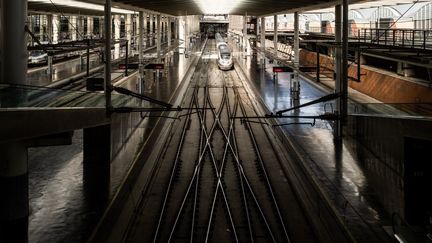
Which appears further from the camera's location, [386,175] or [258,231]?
[386,175]

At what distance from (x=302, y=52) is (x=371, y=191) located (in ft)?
84.2

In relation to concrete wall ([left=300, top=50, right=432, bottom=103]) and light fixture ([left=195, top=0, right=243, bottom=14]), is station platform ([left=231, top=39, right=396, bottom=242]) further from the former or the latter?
light fixture ([left=195, top=0, right=243, bottom=14])

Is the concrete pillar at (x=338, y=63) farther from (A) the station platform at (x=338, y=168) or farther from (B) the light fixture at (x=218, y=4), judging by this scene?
(B) the light fixture at (x=218, y=4)

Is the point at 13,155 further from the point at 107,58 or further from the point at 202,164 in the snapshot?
the point at 202,164

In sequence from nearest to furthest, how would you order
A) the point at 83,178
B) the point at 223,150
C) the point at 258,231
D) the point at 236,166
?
the point at 258,231 → the point at 83,178 → the point at 236,166 → the point at 223,150

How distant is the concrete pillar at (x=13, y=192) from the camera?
7.33 m

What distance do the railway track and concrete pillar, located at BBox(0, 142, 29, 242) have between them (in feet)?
5.93

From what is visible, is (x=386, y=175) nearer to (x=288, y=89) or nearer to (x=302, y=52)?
(x=288, y=89)

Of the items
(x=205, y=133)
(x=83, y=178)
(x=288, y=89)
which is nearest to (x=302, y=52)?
(x=288, y=89)

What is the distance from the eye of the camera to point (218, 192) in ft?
34.4

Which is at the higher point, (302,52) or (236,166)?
(302,52)

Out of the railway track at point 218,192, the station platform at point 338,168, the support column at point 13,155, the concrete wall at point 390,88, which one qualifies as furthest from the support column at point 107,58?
the concrete wall at point 390,88

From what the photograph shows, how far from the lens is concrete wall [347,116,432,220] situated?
7953mm

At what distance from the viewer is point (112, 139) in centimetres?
1281
